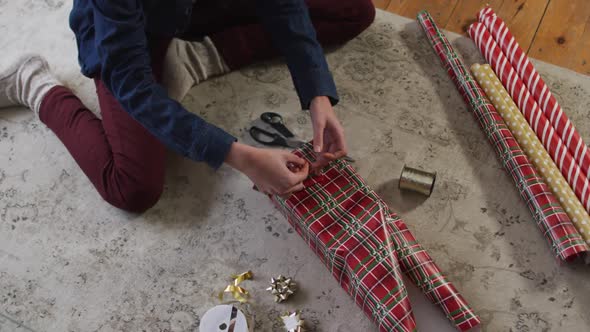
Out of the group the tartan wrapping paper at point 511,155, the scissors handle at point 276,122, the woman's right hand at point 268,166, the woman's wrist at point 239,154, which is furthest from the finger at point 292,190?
the tartan wrapping paper at point 511,155

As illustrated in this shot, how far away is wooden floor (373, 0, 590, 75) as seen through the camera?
4.88 ft

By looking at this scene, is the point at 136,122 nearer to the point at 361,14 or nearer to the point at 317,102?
the point at 317,102

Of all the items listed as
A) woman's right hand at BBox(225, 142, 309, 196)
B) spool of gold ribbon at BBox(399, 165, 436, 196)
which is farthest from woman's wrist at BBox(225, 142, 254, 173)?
spool of gold ribbon at BBox(399, 165, 436, 196)

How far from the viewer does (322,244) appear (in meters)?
1.09

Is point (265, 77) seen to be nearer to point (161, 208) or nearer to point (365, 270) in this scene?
point (161, 208)

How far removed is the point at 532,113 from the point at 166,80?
2.89 feet

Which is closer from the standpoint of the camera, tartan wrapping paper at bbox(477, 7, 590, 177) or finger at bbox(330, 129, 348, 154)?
finger at bbox(330, 129, 348, 154)

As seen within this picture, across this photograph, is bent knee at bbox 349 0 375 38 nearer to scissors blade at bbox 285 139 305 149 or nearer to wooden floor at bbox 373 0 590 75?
wooden floor at bbox 373 0 590 75

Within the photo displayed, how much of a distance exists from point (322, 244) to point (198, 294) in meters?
0.28

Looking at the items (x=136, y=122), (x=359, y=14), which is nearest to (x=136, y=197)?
(x=136, y=122)

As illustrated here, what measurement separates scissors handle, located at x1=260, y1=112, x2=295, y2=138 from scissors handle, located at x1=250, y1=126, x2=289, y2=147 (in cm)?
2

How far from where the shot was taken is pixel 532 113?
1.30m

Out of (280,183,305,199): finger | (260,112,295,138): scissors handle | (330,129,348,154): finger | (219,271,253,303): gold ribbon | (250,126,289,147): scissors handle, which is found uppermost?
(330,129,348,154): finger

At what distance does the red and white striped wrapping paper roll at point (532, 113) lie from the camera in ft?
3.90
